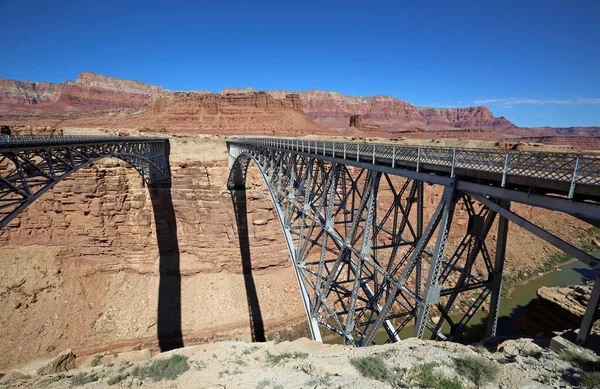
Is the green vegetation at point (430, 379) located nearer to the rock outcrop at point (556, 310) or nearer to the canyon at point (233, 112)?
the rock outcrop at point (556, 310)

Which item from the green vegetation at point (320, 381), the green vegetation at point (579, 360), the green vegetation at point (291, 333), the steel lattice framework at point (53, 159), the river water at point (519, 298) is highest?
the steel lattice framework at point (53, 159)

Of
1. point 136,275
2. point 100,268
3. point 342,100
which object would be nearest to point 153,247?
point 136,275

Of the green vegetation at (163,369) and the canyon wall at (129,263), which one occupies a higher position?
the green vegetation at (163,369)

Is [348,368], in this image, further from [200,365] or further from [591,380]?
[200,365]

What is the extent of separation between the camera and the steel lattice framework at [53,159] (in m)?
8.65

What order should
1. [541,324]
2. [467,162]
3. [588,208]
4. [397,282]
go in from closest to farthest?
[588,208], [467,162], [397,282], [541,324]

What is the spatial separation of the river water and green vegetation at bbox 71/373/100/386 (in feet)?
53.1

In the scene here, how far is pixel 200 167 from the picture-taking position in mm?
27641

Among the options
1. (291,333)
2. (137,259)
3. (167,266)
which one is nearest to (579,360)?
(291,333)

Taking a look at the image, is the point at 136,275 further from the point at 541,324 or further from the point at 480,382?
the point at 541,324

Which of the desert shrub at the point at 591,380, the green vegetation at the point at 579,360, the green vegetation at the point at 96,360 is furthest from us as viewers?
the green vegetation at the point at 96,360

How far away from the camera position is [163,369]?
314 inches

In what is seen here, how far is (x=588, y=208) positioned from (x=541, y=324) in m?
17.1

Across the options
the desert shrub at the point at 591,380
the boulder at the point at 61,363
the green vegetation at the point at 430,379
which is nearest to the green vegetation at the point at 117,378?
the green vegetation at the point at 430,379
